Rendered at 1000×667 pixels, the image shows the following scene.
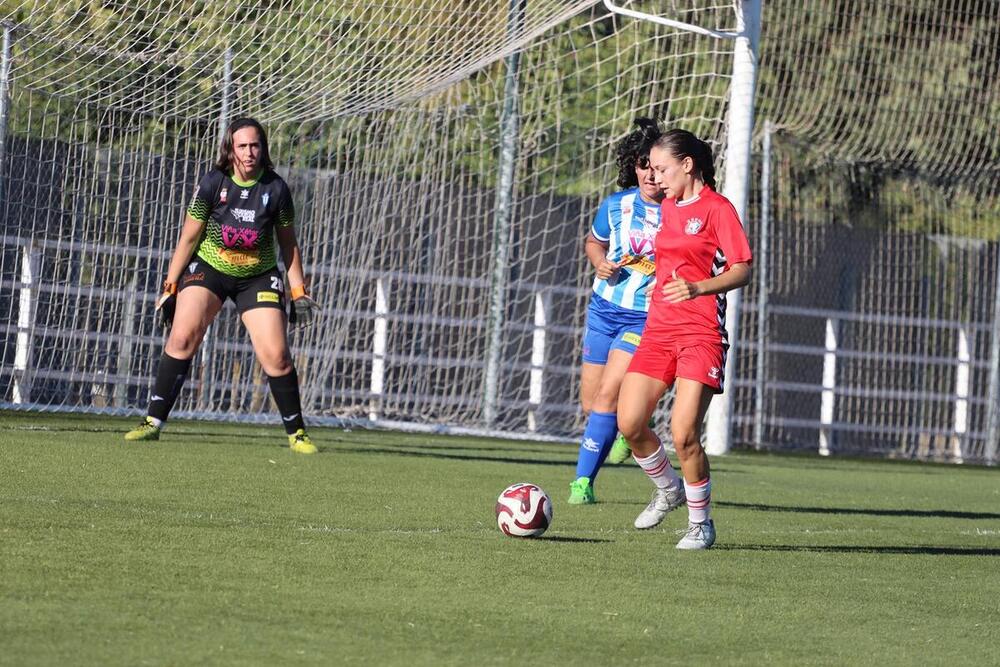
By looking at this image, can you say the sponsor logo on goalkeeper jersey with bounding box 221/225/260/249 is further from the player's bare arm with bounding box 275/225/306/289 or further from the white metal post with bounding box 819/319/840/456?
the white metal post with bounding box 819/319/840/456

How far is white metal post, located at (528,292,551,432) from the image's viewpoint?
1692 centimetres

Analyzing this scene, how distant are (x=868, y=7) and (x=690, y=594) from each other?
15.9 metres

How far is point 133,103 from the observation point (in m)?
13.3

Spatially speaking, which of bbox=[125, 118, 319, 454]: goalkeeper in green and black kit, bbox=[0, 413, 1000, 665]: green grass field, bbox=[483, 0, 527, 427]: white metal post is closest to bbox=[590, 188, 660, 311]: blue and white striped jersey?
bbox=[0, 413, 1000, 665]: green grass field

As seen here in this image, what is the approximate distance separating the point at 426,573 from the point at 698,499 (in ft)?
5.38

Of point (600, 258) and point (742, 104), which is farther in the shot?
point (742, 104)

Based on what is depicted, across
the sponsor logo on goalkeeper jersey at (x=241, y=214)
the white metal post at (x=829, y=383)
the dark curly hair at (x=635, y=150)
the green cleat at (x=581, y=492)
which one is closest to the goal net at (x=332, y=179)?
the sponsor logo on goalkeeper jersey at (x=241, y=214)

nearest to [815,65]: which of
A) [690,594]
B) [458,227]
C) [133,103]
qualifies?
[458,227]

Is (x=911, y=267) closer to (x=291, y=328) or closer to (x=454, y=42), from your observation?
(x=291, y=328)

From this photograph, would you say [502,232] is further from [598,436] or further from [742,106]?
[598,436]

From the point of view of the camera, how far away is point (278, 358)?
10109mm

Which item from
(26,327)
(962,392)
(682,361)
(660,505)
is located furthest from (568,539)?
(962,392)

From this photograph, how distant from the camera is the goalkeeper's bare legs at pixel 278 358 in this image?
9961 millimetres

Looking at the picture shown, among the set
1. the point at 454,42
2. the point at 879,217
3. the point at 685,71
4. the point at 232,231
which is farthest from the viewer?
the point at 879,217
